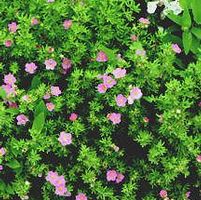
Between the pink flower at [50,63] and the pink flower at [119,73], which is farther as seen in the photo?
the pink flower at [50,63]

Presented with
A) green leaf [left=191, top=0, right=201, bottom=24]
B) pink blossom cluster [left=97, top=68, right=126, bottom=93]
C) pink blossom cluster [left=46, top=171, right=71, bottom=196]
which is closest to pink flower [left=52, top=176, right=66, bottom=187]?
pink blossom cluster [left=46, top=171, right=71, bottom=196]

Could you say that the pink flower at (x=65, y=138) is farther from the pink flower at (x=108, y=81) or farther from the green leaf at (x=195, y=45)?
the green leaf at (x=195, y=45)

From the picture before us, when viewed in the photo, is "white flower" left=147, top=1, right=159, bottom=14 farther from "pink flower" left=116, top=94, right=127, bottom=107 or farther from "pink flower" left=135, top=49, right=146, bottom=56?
"pink flower" left=116, top=94, right=127, bottom=107

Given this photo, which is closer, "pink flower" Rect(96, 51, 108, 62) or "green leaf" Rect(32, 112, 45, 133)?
"green leaf" Rect(32, 112, 45, 133)

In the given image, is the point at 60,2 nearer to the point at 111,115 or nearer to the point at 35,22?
the point at 35,22

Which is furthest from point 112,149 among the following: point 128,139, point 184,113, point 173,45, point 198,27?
point 198,27

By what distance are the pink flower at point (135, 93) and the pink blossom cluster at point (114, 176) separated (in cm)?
42

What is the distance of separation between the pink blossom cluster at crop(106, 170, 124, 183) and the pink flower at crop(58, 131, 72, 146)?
282 mm

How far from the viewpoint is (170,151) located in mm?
2900

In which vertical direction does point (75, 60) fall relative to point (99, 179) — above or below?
above

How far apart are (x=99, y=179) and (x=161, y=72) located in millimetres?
662

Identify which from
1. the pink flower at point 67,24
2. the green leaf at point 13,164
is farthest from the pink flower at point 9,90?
the pink flower at point 67,24

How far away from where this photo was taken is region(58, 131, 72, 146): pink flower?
280 centimetres

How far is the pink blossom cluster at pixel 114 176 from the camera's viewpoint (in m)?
2.90
